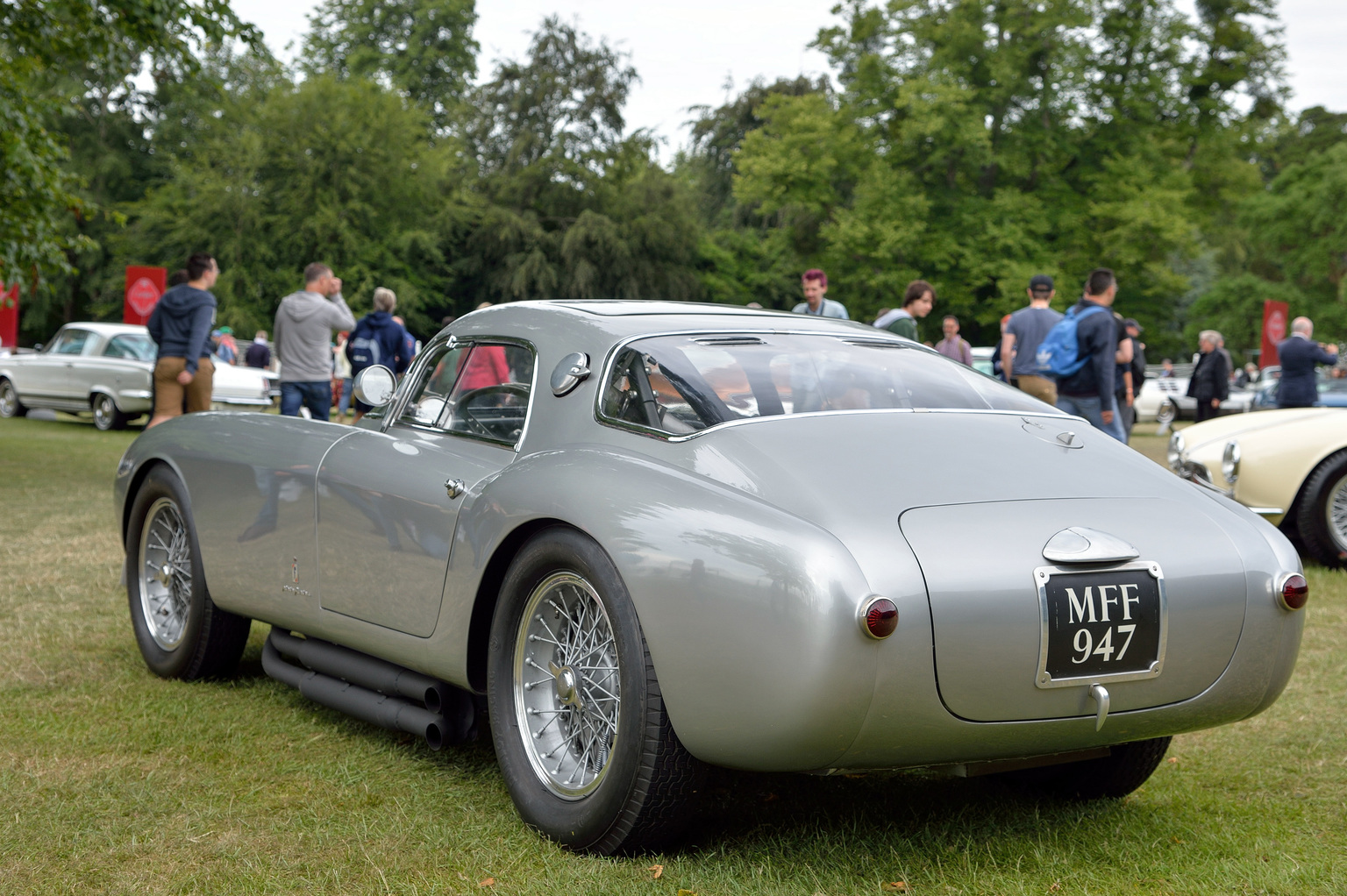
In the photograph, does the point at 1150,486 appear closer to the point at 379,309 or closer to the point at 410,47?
the point at 379,309

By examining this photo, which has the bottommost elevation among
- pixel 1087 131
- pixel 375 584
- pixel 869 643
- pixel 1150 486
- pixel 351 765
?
pixel 351 765

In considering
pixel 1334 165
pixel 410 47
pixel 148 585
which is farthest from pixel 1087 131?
pixel 148 585

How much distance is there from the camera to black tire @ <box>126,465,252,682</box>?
508 centimetres

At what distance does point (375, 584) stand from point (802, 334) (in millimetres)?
1534

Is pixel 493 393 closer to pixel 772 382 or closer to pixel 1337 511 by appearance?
pixel 772 382

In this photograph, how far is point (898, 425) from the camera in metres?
3.54

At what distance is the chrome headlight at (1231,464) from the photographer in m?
8.87

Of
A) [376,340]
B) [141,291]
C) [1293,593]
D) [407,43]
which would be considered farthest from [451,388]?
[407,43]

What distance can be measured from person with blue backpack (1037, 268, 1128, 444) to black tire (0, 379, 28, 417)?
1899 centimetres

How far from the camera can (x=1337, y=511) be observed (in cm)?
873

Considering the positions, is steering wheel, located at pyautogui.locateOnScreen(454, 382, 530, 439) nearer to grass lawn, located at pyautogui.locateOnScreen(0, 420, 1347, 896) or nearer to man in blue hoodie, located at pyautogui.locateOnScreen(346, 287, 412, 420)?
grass lawn, located at pyautogui.locateOnScreen(0, 420, 1347, 896)

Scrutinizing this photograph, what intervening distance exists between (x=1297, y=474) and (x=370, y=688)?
22.2 feet

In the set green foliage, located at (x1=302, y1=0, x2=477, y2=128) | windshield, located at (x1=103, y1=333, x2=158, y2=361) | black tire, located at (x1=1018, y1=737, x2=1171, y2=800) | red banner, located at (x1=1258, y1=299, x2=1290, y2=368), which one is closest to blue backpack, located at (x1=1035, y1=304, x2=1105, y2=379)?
black tire, located at (x1=1018, y1=737, x2=1171, y2=800)

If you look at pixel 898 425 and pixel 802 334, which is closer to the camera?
pixel 898 425
